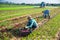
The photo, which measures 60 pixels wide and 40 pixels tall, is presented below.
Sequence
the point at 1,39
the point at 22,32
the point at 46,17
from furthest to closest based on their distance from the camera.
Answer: the point at 46,17
the point at 22,32
the point at 1,39

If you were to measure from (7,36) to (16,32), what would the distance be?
4.77ft

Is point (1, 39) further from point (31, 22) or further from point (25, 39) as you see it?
point (31, 22)

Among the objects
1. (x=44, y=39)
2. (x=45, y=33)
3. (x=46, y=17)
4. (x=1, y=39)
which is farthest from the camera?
(x=46, y=17)

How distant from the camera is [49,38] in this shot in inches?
518

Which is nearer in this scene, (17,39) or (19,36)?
(17,39)

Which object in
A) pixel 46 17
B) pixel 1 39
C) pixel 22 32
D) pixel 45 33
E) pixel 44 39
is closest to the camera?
pixel 1 39

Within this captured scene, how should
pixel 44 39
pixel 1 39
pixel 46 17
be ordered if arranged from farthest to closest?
pixel 46 17, pixel 44 39, pixel 1 39

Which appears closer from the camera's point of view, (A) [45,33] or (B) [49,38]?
(B) [49,38]

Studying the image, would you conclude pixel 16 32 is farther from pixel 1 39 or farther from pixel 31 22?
pixel 1 39

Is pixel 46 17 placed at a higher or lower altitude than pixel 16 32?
lower

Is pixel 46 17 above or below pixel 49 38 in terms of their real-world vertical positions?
below

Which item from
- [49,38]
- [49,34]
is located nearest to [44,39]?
[49,38]

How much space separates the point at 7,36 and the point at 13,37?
0.38m

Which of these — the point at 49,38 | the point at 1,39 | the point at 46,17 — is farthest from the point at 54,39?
the point at 46,17
